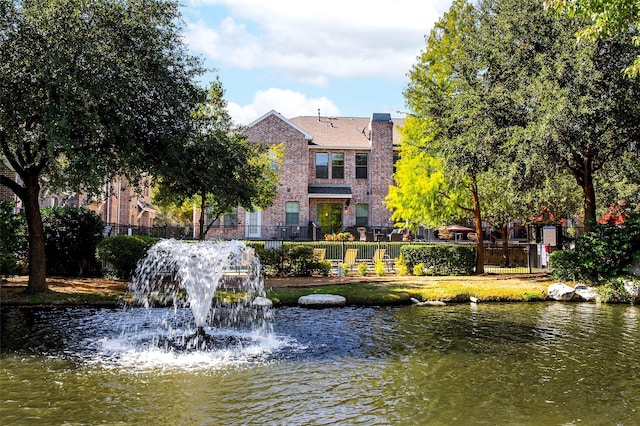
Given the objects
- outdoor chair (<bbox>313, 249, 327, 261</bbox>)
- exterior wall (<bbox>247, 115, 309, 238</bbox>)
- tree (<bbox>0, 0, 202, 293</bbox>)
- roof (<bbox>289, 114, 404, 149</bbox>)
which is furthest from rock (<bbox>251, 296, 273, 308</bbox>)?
roof (<bbox>289, 114, 404, 149</bbox>)

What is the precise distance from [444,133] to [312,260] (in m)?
7.14

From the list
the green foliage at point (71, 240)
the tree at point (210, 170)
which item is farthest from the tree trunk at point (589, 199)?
the green foliage at point (71, 240)

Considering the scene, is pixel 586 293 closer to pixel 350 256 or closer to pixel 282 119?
pixel 350 256

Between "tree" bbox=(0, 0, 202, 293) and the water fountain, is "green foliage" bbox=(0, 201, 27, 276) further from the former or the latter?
the water fountain

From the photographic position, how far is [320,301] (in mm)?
15055

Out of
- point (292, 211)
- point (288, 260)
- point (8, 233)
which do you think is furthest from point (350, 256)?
point (292, 211)

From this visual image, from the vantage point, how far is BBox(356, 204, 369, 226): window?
3752 cm

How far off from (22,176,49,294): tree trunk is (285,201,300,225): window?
21.8 metres

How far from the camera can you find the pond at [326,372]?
21.6ft

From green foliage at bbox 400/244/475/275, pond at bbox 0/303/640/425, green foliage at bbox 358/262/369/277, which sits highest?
green foliage at bbox 400/244/475/275

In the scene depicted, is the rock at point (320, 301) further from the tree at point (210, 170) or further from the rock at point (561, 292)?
the rock at point (561, 292)

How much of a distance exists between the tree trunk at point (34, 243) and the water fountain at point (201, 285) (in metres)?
2.52

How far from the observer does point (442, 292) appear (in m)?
16.5

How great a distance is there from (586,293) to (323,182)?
74.4ft
